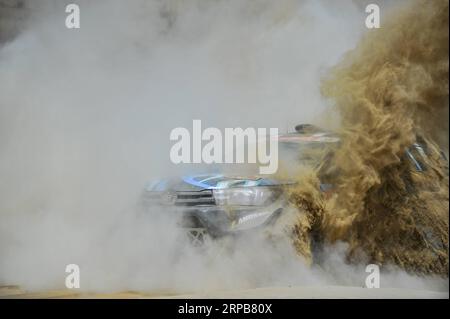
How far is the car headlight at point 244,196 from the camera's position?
5152 millimetres

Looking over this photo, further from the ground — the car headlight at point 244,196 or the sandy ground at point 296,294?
the car headlight at point 244,196

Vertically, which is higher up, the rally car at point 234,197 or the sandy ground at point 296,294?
the rally car at point 234,197

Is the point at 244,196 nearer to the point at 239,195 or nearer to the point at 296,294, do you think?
the point at 239,195

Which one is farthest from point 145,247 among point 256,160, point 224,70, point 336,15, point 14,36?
point 336,15

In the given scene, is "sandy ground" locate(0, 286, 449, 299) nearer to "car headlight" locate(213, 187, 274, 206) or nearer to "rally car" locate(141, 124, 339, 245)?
"rally car" locate(141, 124, 339, 245)

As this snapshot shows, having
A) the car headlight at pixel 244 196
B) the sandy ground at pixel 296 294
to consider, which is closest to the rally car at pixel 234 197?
the car headlight at pixel 244 196

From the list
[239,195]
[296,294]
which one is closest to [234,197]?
[239,195]

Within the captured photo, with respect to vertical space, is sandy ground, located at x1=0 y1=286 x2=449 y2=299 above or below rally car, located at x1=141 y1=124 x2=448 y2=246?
below

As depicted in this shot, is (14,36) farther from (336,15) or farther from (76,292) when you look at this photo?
(336,15)

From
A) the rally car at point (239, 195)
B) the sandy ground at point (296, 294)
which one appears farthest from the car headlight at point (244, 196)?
the sandy ground at point (296, 294)

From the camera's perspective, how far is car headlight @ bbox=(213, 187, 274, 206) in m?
5.15

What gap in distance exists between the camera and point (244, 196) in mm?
5160

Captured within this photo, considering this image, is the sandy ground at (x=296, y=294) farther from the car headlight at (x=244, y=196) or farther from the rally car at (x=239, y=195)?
the car headlight at (x=244, y=196)

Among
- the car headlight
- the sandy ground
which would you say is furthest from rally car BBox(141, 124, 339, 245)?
the sandy ground
